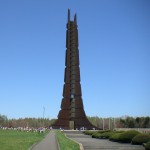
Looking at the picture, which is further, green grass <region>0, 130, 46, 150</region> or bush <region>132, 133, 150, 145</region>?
bush <region>132, 133, 150, 145</region>

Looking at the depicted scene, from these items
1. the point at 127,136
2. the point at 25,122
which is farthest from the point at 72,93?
the point at 25,122

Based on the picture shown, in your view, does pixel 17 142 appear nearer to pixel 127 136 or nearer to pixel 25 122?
pixel 127 136

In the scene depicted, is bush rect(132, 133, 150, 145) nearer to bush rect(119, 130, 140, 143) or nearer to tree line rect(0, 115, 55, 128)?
bush rect(119, 130, 140, 143)

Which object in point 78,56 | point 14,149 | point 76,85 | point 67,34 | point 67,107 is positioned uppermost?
point 67,34

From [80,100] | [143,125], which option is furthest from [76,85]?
[143,125]

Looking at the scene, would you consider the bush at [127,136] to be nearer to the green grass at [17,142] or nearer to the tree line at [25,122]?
the green grass at [17,142]

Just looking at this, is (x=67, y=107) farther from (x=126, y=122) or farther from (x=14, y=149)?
(x=14, y=149)

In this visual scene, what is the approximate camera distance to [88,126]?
235ft

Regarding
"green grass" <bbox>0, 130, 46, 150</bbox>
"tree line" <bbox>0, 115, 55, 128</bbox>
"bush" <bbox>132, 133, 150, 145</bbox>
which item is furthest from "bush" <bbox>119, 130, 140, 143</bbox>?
"tree line" <bbox>0, 115, 55, 128</bbox>

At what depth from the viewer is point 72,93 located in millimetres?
74562

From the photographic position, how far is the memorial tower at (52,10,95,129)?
72.4 metres

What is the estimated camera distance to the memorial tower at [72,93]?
72375mm

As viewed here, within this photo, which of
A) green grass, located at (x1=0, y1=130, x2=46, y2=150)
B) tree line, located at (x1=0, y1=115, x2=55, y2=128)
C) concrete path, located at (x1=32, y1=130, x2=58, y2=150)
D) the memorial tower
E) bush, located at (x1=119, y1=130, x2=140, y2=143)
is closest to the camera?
concrete path, located at (x1=32, y1=130, x2=58, y2=150)

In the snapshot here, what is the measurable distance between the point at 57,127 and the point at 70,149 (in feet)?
176
